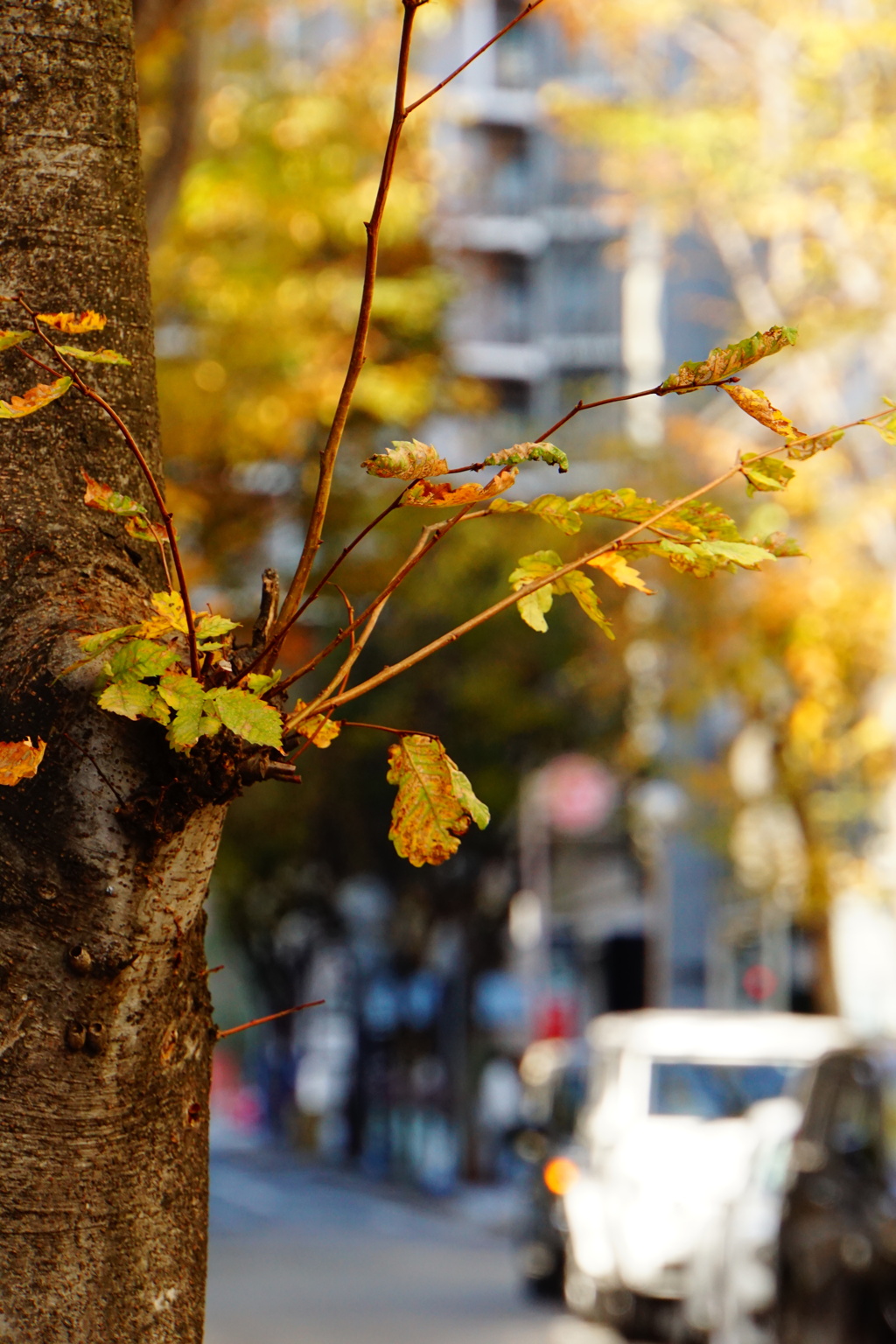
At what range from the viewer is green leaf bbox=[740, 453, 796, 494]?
215cm

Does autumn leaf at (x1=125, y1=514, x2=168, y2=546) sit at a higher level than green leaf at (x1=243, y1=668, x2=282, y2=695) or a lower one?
higher

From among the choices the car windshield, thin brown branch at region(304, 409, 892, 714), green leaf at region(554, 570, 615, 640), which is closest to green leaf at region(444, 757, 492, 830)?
thin brown branch at region(304, 409, 892, 714)

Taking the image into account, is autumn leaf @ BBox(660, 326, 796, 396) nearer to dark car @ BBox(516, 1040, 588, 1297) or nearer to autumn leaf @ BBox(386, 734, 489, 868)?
autumn leaf @ BBox(386, 734, 489, 868)

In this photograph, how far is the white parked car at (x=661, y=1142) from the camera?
12078mm

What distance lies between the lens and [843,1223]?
365 inches

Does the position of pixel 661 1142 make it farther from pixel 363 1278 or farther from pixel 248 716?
pixel 248 716

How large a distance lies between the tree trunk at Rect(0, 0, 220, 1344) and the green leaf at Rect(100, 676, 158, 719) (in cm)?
9

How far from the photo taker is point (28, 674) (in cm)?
204

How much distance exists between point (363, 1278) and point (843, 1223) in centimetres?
851

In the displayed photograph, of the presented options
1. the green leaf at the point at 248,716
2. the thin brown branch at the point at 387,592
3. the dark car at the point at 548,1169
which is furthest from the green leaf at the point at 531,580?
the dark car at the point at 548,1169

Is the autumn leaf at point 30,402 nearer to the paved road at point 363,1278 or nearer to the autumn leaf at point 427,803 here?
the autumn leaf at point 427,803

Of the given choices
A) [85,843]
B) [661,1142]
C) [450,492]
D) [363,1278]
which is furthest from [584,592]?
[363,1278]

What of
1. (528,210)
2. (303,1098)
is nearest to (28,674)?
(303,1098)

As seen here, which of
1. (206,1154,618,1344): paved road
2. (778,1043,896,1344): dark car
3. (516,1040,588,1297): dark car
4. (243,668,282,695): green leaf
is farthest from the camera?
(516,1040,588,1297): dark car
